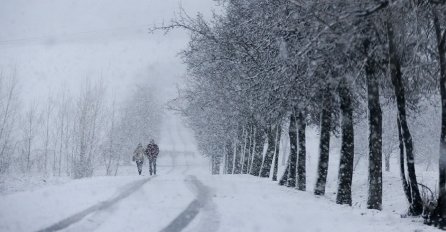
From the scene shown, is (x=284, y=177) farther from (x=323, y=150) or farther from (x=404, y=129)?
(x=404, y=129)

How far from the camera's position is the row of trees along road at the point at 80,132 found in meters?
42.1

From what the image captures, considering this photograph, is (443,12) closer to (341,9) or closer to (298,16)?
(341,9)

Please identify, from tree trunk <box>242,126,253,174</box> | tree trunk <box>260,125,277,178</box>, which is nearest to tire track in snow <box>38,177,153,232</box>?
tree trunk <box>260,125,277,178</box>

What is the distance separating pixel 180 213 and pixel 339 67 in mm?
5250

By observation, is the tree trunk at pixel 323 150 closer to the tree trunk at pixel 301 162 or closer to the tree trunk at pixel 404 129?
the tree trunk at pixel 301 162

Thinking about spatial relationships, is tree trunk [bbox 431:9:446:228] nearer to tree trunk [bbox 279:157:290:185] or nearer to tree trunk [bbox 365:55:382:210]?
tree trunk [bbox 365:55:382:210]

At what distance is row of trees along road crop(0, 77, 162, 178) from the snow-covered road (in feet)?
72.5

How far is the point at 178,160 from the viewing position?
2849 inches

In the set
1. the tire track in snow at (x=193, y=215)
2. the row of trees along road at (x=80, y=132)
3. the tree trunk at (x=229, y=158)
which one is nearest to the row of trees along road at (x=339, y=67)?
the tire track in snow at (x=193, y=215)

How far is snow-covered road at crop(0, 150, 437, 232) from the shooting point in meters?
8.99

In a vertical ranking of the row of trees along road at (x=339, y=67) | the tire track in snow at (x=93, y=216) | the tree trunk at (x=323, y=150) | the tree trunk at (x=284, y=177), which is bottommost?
the tire track in snow at (x=93, y=216)

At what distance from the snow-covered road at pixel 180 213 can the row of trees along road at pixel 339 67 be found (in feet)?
5.54

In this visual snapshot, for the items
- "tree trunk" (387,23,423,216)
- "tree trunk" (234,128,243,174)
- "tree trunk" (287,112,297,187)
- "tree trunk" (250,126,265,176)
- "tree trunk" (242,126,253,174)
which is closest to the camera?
"tree trunk" (387,23,423,216)

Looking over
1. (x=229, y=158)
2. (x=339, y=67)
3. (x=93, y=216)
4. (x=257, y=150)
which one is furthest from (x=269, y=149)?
(x=229, y=158)
